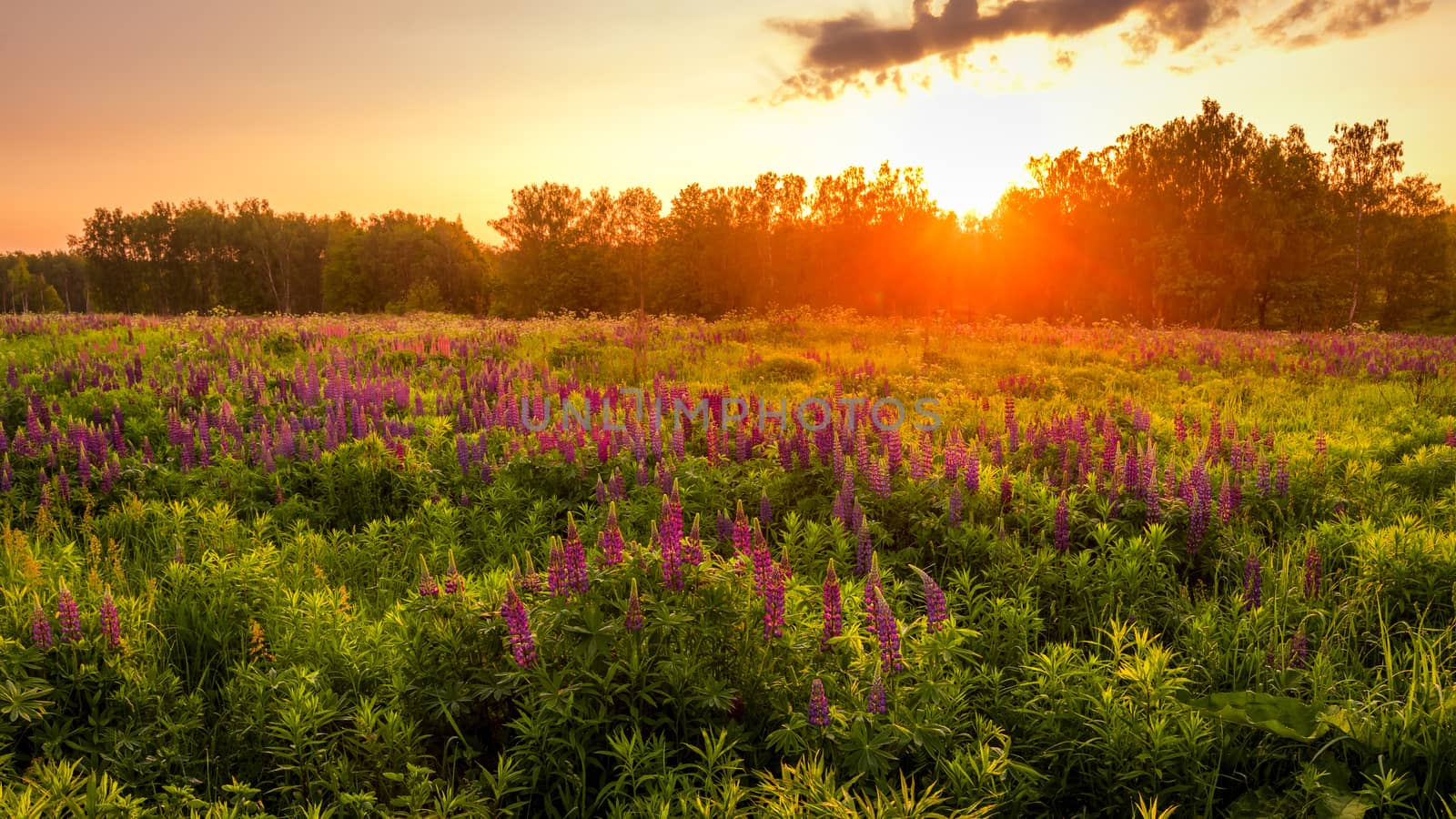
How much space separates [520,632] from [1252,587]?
3946 mm

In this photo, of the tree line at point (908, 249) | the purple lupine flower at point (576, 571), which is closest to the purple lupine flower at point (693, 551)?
the purple lupine flower at point (576, 571)

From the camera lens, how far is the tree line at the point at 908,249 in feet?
147

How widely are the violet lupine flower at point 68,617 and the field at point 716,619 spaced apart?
0.01 m

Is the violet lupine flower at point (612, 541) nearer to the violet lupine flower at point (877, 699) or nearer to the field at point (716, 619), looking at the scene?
the field at point (716, 619)

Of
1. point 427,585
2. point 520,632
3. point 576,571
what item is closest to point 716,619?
point 576,571

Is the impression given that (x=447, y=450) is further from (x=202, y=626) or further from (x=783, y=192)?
(x=783, y=192)

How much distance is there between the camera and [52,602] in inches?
150

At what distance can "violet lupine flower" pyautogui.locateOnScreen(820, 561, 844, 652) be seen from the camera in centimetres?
289

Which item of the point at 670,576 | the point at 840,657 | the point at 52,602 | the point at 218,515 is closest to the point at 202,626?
the point at 52,602

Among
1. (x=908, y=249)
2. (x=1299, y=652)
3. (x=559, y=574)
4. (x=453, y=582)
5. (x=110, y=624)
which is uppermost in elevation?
(x=908, y=249)

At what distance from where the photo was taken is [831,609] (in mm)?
2957

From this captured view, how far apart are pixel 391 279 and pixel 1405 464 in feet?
318

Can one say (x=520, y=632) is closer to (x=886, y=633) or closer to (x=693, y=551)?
(x=693, y=551)

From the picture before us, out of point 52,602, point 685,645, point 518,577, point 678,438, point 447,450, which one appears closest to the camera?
point 685,645
